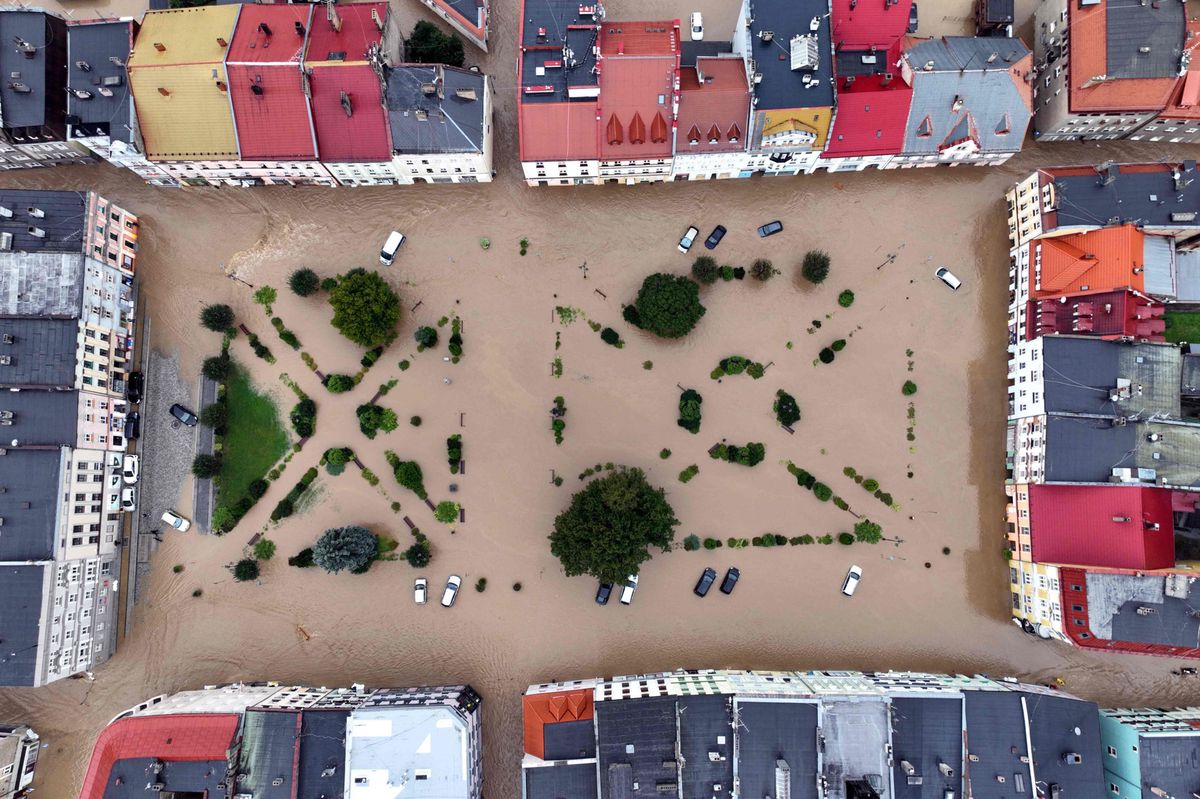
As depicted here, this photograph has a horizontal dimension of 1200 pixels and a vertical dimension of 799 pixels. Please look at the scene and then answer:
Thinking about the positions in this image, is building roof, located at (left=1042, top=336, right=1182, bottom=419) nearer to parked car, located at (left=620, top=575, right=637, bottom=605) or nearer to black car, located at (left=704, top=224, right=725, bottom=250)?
black car, located at (left=704, top=224, right=725, bottom=250)

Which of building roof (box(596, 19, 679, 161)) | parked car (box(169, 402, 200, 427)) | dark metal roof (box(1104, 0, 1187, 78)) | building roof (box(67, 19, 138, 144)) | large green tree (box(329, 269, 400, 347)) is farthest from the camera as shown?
parked car (box(169, 402, 200, 427))

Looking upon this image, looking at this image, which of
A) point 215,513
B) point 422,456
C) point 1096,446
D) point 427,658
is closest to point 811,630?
point 1096,446

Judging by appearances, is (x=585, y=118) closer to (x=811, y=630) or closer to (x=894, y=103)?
(x=894, y=103)

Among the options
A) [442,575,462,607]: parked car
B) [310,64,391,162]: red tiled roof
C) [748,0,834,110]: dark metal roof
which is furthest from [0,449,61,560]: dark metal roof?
[748,0,834,110]: dark metal roof

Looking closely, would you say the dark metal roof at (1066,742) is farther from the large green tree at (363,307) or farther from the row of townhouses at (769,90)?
the large green tree at (363,307)

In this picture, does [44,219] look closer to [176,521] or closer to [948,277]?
[176,521]

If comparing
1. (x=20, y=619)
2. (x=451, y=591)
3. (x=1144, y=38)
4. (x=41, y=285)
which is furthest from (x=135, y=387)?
(x=1144, y=38)
